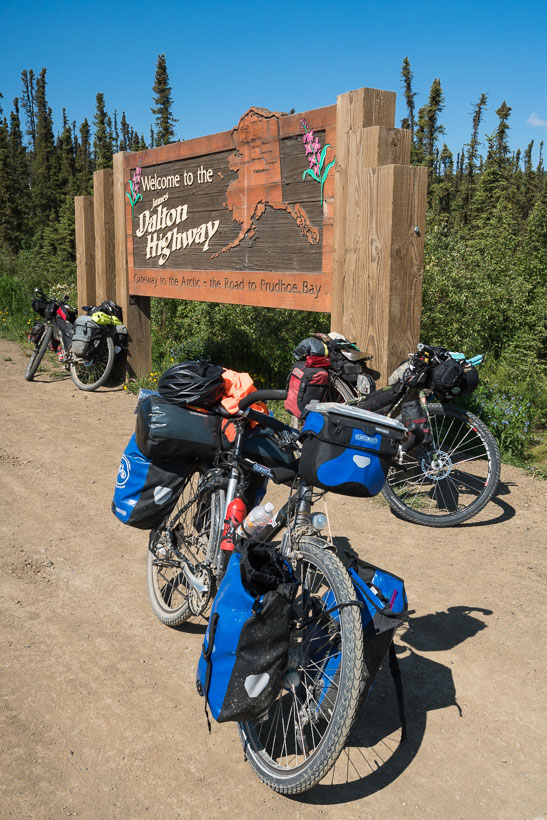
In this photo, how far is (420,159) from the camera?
32.0m

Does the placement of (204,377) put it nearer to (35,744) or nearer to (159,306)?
(35,744)

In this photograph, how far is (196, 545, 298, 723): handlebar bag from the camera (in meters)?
2.27

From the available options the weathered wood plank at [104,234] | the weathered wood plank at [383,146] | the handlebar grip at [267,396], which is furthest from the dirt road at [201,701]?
the weathered wood plank at [104,234]

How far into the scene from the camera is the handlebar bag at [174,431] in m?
3.10

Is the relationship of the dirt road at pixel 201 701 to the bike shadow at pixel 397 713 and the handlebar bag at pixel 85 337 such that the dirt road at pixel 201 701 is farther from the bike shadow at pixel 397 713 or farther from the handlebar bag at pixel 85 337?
the handlebar bag at pixel 85 337

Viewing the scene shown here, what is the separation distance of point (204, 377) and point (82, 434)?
13.9 ft

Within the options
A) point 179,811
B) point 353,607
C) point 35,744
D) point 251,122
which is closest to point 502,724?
point 353,607

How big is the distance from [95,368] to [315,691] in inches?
302

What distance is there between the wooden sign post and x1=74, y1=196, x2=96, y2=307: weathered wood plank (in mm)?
1333

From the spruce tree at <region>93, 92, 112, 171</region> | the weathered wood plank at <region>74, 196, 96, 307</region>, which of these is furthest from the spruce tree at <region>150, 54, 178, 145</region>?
the weathered wood plank at <region>74, 196, 96, 307</region>

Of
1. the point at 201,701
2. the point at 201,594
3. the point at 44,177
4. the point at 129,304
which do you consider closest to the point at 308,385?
the point at 201,594

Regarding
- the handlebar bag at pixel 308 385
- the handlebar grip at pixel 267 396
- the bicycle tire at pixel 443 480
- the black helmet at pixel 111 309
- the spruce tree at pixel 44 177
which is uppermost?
the spruce tree at pixel 44 177

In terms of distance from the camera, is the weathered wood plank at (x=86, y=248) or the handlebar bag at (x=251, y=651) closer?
the handlebar bag at (x=251, y=651)

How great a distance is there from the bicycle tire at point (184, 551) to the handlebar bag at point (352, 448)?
2.70ft
